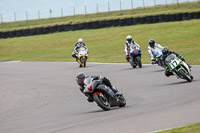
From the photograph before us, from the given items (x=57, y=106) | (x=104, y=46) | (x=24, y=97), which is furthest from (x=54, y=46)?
(x=57, y=106)

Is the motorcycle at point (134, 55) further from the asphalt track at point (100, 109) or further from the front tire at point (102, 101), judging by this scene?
the front tire at point (102, 101)

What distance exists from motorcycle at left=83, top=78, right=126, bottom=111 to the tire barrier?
34.4 m

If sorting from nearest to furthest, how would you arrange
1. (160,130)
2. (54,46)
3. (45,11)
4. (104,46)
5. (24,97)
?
(160,130) < (24,97) < (104,46) < (54,46) < (45,11)

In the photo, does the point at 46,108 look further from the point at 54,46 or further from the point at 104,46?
the point at 54,46

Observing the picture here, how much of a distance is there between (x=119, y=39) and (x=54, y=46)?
21.7 feet

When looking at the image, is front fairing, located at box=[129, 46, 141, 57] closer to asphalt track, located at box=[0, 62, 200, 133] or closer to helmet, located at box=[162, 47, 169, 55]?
asphalt track, located at box=[0, 62, 200, 133]

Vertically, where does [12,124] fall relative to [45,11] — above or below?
below

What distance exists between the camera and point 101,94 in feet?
37.1

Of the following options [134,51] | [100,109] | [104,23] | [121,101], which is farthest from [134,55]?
[104,23]

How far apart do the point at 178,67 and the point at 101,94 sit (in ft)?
14.4

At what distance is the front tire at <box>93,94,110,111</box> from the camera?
11227mm

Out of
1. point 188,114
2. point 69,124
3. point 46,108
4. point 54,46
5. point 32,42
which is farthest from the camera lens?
point 32,42

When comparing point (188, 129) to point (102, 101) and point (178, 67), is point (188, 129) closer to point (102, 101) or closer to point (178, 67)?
point (102, 101)

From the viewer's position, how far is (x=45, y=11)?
2862 inches
